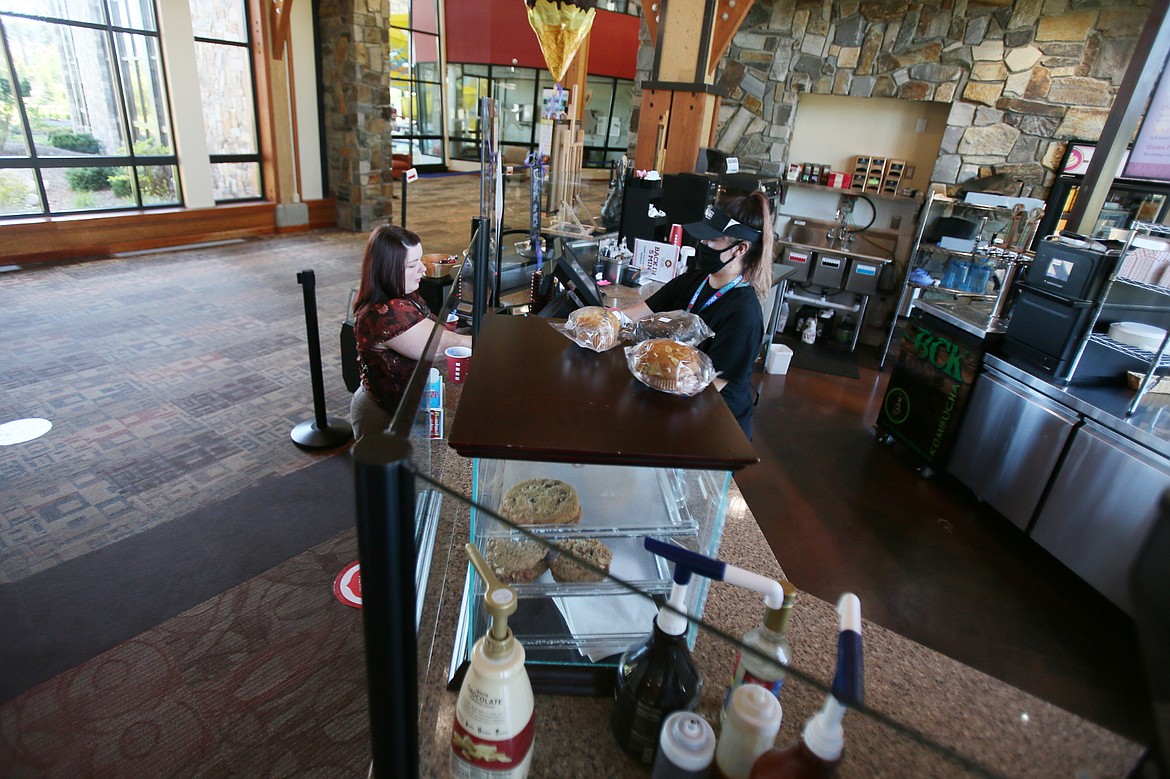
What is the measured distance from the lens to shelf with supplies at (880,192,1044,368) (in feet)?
20.8

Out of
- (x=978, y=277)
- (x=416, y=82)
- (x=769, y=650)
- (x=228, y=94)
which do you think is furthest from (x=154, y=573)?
(x=416, y=82)

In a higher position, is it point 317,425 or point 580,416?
point 580,416

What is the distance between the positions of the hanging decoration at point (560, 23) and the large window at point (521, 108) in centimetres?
983

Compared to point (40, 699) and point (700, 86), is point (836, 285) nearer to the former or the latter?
point (700, 86)

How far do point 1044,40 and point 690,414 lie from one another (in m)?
7.39

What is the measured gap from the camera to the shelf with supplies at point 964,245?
635 centimetres

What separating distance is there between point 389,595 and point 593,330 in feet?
2.55

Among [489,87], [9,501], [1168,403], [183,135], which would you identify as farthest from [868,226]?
[489,87]

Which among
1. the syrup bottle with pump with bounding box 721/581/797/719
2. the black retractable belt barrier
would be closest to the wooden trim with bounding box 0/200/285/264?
the black retractable belt barrier

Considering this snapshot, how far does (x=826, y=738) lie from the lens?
2.38 feet

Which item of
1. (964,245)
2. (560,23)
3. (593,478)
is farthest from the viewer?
(964,245)

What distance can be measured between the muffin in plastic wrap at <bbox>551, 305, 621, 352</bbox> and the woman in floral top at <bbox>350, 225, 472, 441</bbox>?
3.26 ft

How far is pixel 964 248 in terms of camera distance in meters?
6.50

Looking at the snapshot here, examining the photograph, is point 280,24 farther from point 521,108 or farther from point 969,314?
point 969,314
